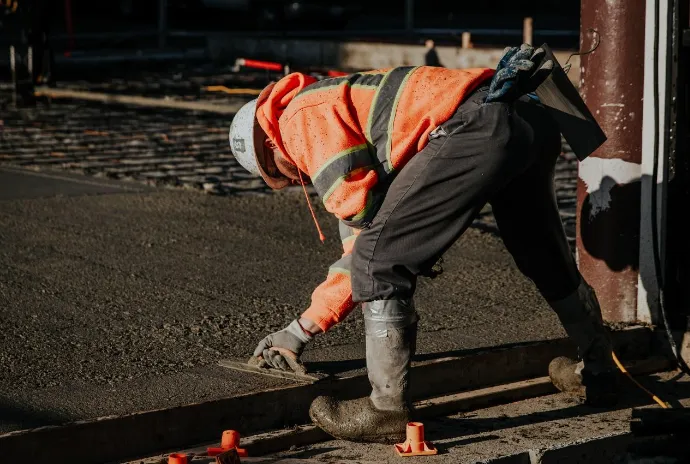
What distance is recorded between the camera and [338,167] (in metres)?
4.12

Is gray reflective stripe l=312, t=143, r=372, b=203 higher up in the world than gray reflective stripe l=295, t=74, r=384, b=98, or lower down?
lower down

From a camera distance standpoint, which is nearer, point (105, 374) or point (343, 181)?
point (343, 181)

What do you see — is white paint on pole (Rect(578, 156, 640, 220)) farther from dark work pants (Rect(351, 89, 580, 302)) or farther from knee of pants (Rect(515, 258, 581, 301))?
dark work pants (Rect(351, 89, 580, 302))

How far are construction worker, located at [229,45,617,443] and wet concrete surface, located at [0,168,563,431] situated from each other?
591mm

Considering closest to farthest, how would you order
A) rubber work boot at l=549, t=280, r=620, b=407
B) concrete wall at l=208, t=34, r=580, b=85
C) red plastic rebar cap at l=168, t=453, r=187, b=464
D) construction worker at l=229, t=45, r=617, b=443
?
red plastic rebar cap at l=168, t=453, r=187, b=464 < construction worker at l=229, t=45, r=617, b=443 < rubber work boot at l=549, t=280, r=620, b=407 < concrete wall at l=208, t=34, r=580, b=85

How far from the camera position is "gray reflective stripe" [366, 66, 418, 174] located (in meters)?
4.18

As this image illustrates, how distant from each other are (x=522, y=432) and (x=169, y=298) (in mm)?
2276

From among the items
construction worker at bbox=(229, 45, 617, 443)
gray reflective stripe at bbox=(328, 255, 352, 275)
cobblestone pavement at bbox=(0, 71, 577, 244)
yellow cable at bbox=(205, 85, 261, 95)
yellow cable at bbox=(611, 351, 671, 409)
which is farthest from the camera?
yellow cable at bbox=(205, 85, 261, 95)

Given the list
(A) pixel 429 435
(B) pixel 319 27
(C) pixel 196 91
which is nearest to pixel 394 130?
(A) pixel 429 435

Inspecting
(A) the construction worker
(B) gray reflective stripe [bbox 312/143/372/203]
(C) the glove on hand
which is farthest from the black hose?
(B) gray reflective stripe [bbox 312/143/372/203]

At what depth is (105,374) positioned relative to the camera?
16.0ft

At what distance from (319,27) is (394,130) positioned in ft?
77.1

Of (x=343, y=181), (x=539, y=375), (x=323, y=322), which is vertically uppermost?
(x=343, y=181)

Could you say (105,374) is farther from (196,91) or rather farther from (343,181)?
(196,91)
